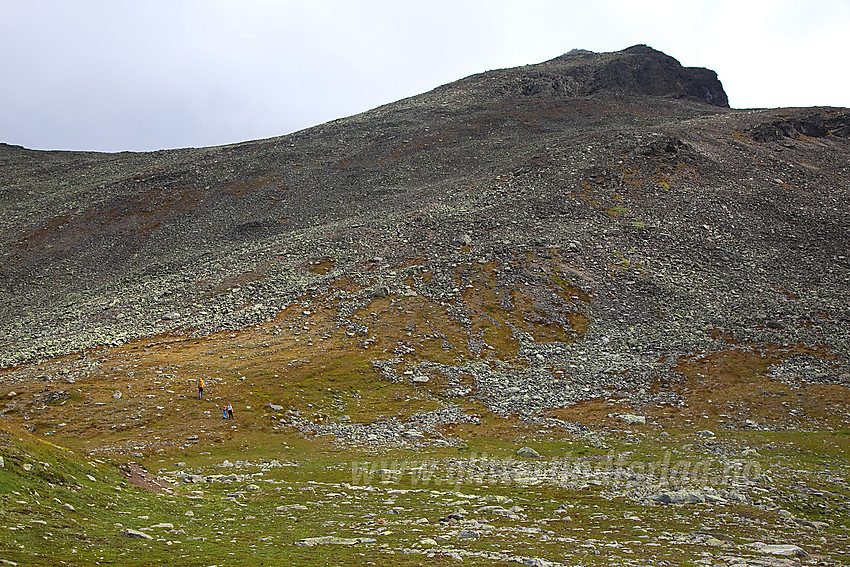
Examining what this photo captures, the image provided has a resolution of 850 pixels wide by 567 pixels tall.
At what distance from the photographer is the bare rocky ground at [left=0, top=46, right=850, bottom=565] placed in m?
18.6

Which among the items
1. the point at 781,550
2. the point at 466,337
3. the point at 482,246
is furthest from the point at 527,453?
the point at 482,246

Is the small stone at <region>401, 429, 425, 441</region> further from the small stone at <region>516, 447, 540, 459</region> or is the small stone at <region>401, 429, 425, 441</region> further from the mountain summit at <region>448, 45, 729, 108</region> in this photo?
the mountain summit at <region>448, 45, 729, 108</region>

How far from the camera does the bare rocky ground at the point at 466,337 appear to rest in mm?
18641

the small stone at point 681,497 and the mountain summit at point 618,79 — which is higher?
the mountain summit at point 618,79

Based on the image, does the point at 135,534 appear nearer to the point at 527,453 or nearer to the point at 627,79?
the point at 527,453

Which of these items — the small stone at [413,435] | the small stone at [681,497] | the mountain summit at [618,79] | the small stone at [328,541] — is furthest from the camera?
the mountain summit at [618,79]

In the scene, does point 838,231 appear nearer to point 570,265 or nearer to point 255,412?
point 570,265

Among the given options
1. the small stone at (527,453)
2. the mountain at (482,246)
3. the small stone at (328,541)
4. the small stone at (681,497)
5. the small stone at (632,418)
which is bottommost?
the small stone at (632,418)

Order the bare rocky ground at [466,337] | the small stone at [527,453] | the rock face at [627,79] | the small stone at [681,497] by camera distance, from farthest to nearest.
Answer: the rock face at [627,79] < the small stone at [527,453] < the small stone at [681,497] < the bare rocky ground at [466,337]

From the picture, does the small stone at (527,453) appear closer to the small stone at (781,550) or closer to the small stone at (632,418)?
the small stone at (632,418)

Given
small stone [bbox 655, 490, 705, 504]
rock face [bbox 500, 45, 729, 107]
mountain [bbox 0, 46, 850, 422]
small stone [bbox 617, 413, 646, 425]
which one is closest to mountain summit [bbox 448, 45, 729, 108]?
rock face [bbox 500, 45, 729, 107]

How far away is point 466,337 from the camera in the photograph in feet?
143

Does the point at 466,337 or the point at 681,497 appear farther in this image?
the point at 466,337

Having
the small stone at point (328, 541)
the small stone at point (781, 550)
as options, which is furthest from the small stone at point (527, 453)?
the small stone at point (328, 541)
